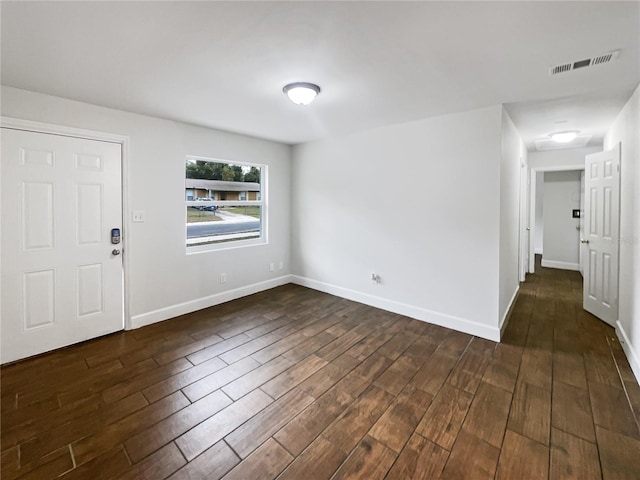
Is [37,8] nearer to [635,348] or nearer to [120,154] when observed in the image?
[120,154]

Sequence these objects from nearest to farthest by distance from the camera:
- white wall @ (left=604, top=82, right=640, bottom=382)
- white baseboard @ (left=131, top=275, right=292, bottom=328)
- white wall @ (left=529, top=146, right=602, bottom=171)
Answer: white wall @ (left=604, top=82, right=640, bottom=382) < white baseboard @ (left=131, top=275, right=292, bottom=328) < white wall @ (left=529, top=146, right=602, bottom=171)

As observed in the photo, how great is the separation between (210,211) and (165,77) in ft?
6.64

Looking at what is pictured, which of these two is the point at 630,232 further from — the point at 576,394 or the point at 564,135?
the point at 564,135

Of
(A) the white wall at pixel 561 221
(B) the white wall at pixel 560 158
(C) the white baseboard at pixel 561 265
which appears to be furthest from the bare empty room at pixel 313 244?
(C) the white baseboard at pixel 561 265

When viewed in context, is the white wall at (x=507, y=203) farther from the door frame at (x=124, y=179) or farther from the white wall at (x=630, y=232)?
the door frame at (x=124, y=179)

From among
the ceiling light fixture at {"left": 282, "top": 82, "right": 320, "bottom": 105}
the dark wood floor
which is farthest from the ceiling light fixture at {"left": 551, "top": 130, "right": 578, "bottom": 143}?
the ceiling light fixture at {"left": 282, "top": 82, "right": 320, "bottom": 105}

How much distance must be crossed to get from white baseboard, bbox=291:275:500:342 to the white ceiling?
228 cm

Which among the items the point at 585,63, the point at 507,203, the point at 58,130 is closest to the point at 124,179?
the point at 58,130

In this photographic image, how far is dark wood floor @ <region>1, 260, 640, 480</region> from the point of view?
158 cm

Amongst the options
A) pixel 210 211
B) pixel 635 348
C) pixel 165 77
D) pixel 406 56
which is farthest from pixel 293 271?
pixel 635 348

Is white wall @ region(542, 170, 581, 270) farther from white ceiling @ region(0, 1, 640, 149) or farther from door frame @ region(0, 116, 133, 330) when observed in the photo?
door frame @ region(0, 116, 133, 330)

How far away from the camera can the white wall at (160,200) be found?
2.83 metres

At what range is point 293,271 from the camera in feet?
16.9

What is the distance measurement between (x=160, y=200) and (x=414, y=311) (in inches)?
132
